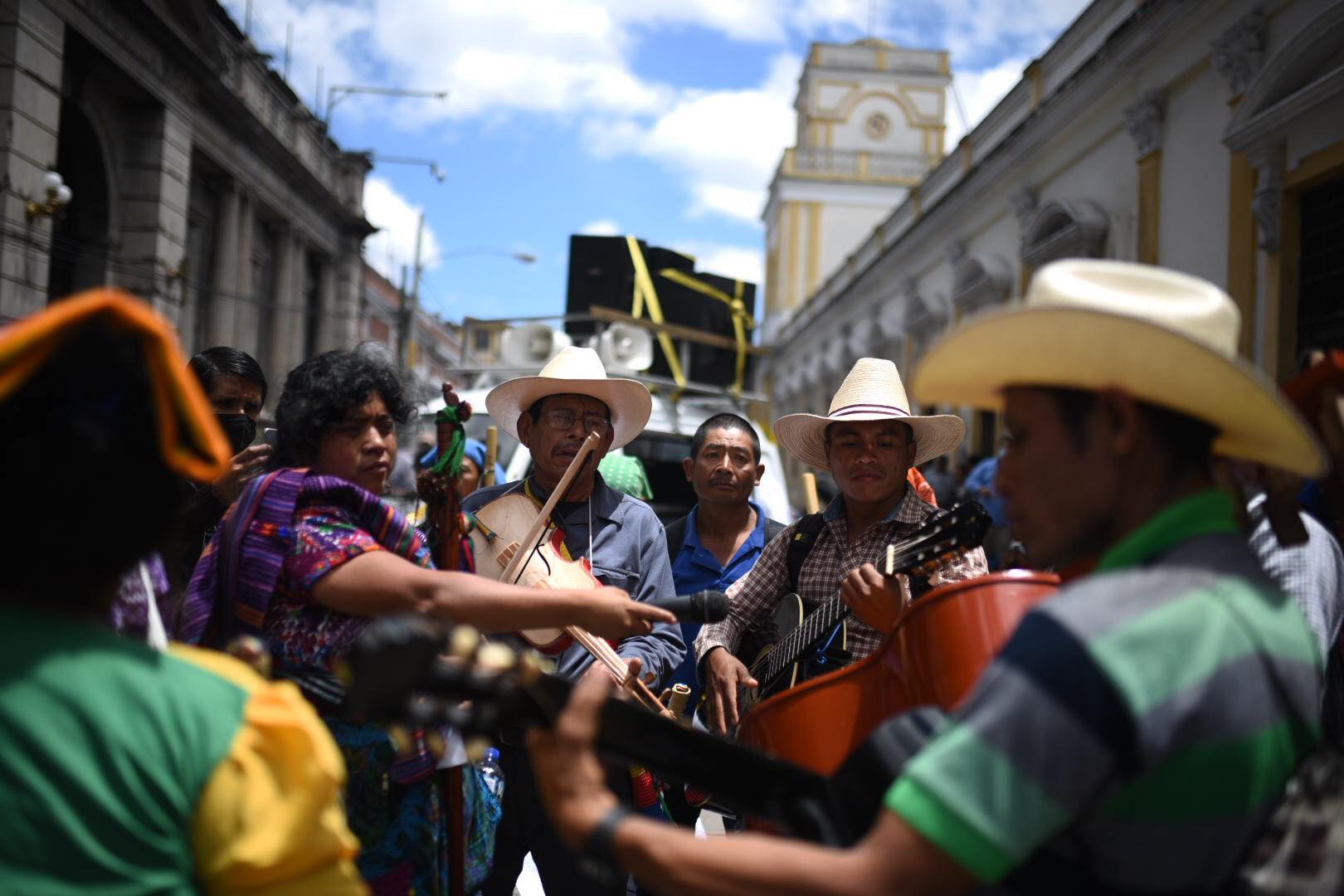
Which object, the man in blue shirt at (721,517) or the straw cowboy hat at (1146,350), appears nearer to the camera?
the straw cowboy hat at (1146,350)

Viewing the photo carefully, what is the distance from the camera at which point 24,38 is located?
12539 mm

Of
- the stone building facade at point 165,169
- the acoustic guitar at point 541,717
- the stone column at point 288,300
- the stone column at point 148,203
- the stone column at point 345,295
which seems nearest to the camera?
the acoustic guitar at point 541,717

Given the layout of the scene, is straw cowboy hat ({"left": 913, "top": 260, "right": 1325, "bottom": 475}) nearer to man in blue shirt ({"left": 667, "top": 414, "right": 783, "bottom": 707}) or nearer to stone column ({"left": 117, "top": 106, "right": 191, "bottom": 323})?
man in blue shirt ({"left": 667, "top": 414, "right": 783, "bottom": 707})

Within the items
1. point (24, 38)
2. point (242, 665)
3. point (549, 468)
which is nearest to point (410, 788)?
point (242, 665)

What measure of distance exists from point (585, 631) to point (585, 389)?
3.95 ft

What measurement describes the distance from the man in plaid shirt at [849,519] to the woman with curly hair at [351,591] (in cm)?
114

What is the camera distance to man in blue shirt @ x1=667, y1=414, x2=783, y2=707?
4832mm

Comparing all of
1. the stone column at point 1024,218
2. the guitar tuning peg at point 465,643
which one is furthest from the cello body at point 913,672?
the stone column at point 1024,218

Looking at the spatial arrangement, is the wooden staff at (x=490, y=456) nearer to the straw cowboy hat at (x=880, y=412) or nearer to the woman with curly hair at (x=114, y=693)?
the straw cowboy hat at (x=880, y=412)

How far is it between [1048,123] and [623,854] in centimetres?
1538

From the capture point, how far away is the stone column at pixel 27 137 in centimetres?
1235

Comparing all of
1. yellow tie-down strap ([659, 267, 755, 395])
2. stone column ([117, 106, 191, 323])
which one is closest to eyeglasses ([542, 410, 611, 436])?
yellow tie-down strap ([659, 267, 755, 395])

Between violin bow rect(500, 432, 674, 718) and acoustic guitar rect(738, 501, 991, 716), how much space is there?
35cm

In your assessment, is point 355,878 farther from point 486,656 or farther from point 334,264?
point 334,264
